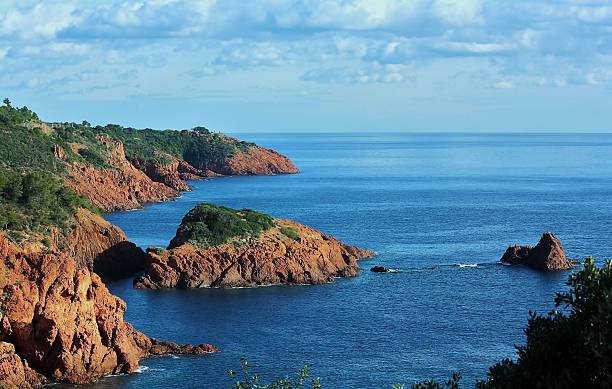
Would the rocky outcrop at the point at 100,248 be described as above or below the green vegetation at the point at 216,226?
below

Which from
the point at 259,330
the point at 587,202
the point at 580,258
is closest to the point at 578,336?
the point at 259,330

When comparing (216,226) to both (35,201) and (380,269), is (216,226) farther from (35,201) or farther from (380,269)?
(35,201)

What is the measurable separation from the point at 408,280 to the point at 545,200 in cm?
8886

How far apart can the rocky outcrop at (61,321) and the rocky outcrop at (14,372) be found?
3.74ft

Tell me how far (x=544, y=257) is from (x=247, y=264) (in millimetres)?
33814

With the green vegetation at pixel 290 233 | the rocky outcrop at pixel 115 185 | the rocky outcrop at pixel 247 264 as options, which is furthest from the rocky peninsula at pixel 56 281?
the green vegetation at pixel 290 233

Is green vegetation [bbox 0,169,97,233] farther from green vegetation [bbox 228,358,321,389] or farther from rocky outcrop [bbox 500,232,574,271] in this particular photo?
rocky outcrop [bbox 500,232,574,271]

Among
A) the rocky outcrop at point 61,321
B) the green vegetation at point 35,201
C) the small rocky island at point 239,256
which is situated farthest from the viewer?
the small rocky island at point 239,256

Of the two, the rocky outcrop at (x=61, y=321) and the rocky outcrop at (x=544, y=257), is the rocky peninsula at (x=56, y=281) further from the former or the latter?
the rocky outcrop at (x=544, y=257)

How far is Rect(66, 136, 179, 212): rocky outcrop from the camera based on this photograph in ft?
526

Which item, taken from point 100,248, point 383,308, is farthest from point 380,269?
point 100,248

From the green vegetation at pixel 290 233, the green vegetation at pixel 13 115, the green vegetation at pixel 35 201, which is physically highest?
the green vegetation at pixel 13 115

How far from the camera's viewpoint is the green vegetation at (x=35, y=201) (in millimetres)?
91875

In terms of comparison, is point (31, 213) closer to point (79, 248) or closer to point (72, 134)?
point (79, 248)
